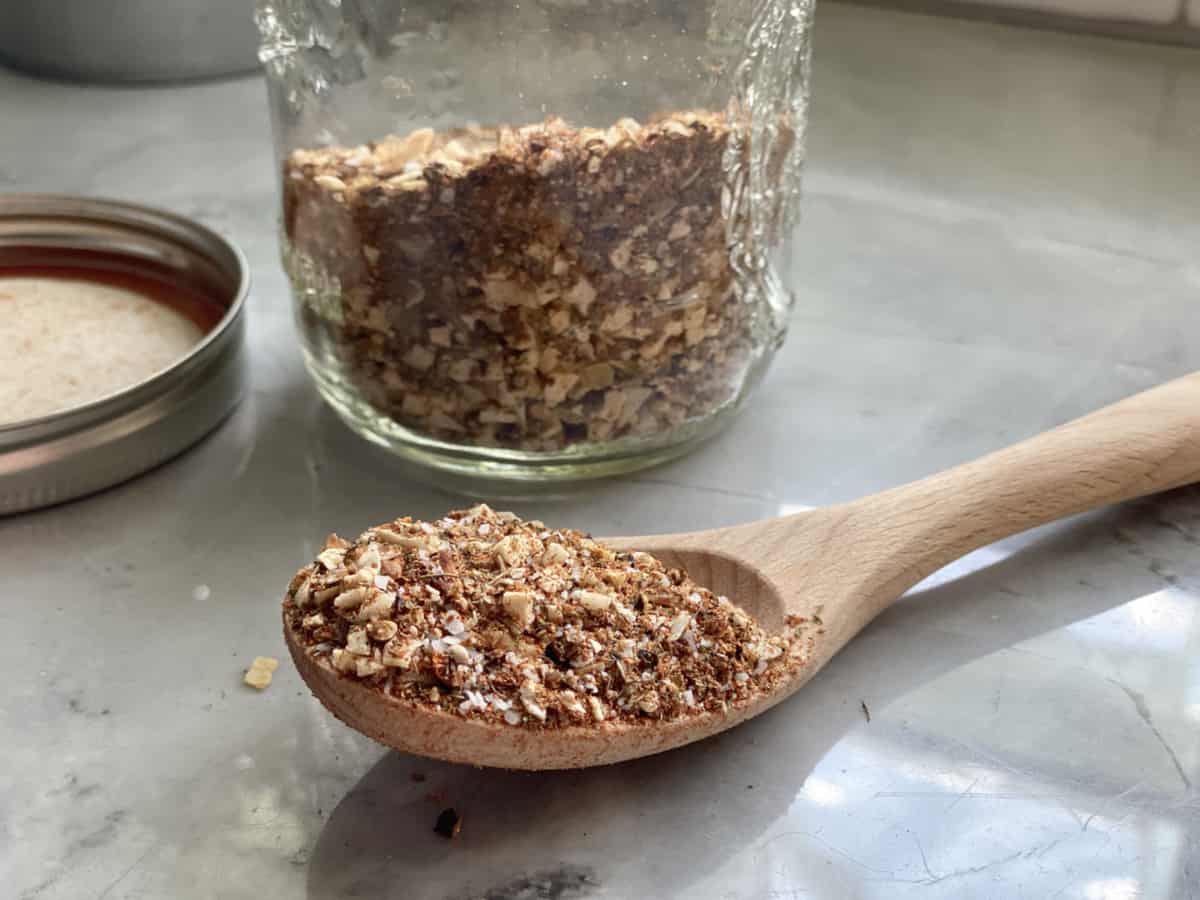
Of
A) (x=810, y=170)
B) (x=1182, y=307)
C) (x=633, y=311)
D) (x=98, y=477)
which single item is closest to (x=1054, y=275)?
(x=1182, y=307)

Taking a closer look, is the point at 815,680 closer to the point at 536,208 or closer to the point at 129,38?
the point at 536,208

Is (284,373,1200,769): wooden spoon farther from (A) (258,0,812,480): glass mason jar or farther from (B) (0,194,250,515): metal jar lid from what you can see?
(B) (0,194,250,515): metal jar lid

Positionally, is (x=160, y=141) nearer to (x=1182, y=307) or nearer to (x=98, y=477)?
(x=98, y=477)

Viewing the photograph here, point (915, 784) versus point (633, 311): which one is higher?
point (633, 311)

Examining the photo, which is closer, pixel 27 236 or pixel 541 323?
pixel 541 323

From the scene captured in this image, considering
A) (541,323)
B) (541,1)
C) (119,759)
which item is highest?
(541,1)

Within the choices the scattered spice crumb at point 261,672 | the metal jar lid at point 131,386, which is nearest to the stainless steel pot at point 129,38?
the metal jar lid at point 131,386

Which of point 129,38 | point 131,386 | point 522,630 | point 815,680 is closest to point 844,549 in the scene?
point 815,680
